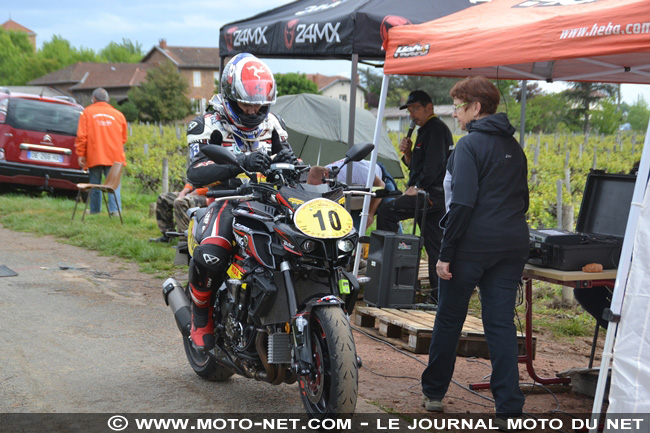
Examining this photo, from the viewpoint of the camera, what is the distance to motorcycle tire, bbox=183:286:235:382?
494 centimetres

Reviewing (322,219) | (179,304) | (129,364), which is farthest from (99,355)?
(322,219)

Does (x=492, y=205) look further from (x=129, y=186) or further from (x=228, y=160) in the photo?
(x=129, y=186)

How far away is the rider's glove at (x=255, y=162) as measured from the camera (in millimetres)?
4230

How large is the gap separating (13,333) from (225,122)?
268 cm

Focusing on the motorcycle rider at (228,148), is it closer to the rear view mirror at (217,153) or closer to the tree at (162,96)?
the rear view mirror at (217,153)

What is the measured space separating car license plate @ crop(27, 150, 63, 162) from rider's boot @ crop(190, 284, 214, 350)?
10.8 metres

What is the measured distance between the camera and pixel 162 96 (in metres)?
73.8

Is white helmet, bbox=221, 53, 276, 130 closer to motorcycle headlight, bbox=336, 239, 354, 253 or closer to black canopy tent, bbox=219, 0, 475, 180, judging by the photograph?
motorcycle headlight, bbox=336, 239, 354, 253

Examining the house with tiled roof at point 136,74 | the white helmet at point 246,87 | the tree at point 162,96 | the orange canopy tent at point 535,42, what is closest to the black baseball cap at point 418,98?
the orange canopy tent at point 535,42

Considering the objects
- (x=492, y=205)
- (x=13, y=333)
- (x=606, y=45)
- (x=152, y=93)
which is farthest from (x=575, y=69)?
(x=152, y=93)

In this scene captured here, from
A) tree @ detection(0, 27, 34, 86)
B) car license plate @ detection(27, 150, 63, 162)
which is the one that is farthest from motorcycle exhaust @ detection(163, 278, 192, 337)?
tree @ detection(0, 27, 34, 86)

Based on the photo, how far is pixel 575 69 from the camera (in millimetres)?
7551

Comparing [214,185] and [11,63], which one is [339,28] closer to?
[214,185]

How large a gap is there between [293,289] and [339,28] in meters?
4.28
